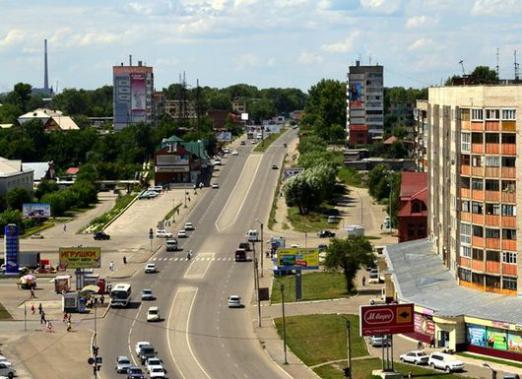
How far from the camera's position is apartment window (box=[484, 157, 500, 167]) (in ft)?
309

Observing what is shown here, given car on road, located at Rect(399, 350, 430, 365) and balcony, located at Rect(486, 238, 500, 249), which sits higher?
balcony, located at Rect(486, 238, 500, 249)

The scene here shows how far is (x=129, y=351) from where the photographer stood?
3622 inches

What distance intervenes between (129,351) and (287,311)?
18.5 m

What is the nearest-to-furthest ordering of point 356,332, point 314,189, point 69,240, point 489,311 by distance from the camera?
point 489,311 < point 356,332 < point 69,240 < point 314,189

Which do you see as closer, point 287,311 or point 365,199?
point 287,311

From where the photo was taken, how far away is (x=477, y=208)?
316 feet

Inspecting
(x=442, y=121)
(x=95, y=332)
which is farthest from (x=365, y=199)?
(x=95, y=332)

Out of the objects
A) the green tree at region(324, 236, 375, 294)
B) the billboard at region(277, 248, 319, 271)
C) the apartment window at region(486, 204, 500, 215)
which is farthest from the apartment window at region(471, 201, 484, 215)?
the billboard at region(277, 248, 319, 271)

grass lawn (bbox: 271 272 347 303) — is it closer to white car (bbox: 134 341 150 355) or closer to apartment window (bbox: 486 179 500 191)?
apartment window (bbox: 486 179 500 191)

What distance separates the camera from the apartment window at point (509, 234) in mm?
93250

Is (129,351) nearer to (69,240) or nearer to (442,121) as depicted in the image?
(442,121)

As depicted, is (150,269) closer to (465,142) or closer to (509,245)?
(465,142)

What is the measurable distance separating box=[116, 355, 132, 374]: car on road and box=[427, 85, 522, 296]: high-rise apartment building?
27250 millimetres

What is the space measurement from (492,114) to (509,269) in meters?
11.3
